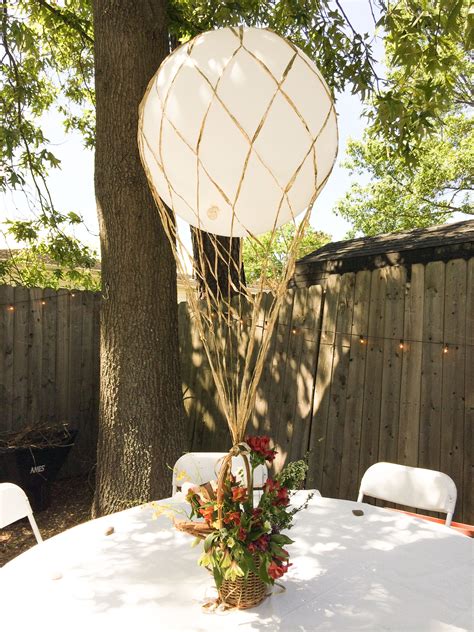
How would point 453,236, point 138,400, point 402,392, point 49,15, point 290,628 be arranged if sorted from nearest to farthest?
point 290,628
point 402,392
point 138,400
point 453,236
point 49,15

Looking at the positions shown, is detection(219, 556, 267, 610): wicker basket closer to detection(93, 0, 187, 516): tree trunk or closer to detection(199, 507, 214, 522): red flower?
detection(199, 507, 214, 522): red flower

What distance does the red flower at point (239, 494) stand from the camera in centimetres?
159

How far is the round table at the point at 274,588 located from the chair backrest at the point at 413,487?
41cm

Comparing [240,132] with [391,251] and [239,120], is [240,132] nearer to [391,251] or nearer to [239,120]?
[239,120]

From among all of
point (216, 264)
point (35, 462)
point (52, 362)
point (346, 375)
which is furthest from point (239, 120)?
point (52, 362)

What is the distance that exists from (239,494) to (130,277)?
254 cm

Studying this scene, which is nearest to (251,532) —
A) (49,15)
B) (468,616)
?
(468,616)

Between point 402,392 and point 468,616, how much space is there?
2155 mm

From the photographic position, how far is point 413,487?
2.70 m

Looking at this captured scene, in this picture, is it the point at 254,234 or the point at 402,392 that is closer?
the point at 254,234

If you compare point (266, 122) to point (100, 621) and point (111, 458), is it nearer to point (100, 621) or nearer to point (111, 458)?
point (100, 621)

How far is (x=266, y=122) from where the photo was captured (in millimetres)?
1799

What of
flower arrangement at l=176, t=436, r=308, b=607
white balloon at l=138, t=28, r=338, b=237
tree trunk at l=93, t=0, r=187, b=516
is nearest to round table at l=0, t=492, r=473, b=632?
flower arrangement at l=176, t=436, r=308, b=607

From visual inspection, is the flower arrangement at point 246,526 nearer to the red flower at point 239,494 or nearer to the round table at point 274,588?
the red flower at point 239,494
